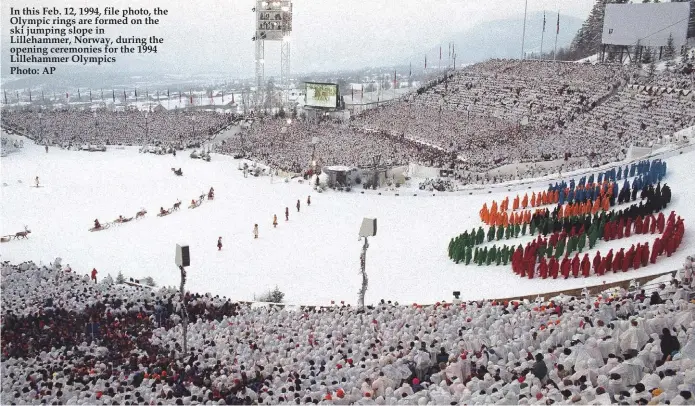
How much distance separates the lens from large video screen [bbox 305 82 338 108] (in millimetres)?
49938

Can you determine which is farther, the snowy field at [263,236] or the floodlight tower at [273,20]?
the floodlight tower at [273,20]

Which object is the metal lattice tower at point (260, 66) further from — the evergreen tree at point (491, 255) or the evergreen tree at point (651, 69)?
the evergreen tree at point (491, 255)

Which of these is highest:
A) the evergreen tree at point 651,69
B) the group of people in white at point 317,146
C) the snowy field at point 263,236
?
the evergreen tree at point 651,69

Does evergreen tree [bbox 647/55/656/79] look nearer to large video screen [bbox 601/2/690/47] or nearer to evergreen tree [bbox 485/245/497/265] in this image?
large video screen [bbox 601/2/690/47]

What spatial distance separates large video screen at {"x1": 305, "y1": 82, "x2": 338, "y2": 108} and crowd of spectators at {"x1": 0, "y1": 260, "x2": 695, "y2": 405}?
3853cm

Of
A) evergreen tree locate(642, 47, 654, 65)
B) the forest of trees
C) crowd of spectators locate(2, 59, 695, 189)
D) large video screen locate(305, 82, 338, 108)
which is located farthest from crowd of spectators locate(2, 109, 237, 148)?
the forest of trees

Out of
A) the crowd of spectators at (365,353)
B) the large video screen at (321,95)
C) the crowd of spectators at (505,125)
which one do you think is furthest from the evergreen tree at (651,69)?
the crowd of spectators at (365,353)

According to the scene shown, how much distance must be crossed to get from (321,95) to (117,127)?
18063mm

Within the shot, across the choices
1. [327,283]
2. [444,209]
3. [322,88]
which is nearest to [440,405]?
[327,283]

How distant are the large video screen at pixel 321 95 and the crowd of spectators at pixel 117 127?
23.3 ft

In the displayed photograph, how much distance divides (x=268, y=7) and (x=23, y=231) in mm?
35344

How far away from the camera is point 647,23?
49000 millimetres

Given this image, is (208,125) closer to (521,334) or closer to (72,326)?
(72,326)

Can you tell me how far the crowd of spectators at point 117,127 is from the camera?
46.2 metres
